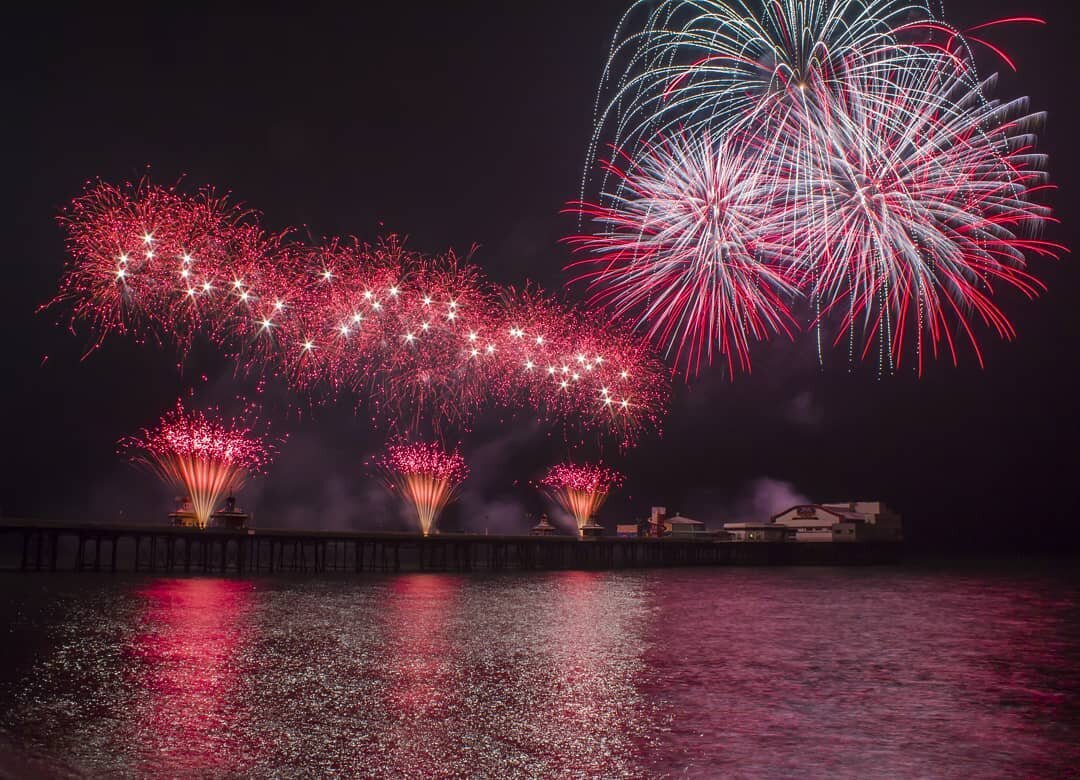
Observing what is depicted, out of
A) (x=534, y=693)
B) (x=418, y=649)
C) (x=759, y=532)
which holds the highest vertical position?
(x=759, y=532)

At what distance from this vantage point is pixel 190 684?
15664mm

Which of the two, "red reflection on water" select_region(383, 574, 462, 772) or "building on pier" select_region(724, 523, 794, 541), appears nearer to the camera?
"red reflection on water" select_region(383, 574, 462, 772)

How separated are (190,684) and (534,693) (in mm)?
6105

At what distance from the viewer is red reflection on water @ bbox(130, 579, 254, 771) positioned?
11062 millimetres

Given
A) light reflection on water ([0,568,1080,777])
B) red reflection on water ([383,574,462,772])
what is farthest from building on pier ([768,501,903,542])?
red reflection on water ([383,574,462,772])

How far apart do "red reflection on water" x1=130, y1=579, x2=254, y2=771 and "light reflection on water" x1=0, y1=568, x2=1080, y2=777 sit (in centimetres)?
6

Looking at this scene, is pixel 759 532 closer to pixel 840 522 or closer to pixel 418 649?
pixel 840 522

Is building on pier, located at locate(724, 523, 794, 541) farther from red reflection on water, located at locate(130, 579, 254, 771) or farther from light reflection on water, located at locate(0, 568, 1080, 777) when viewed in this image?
red reflection on water, located at locate(130, 579, 254, 771)

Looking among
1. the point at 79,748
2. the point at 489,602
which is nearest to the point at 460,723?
the point at 79,748

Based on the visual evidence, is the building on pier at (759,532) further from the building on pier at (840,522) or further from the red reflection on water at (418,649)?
the red reflection on water at (418,649)

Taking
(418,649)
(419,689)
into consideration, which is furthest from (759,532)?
(419,689)

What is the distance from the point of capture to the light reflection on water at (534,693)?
35.8 feet

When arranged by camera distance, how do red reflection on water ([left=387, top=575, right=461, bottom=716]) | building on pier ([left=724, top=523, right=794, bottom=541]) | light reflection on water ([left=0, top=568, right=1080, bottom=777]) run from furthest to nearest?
building on pier ([left=724, top=523, right=794, bottom=541]) → red reflection on water ([left=387, top=575, right=461, bottom=716]) → light reflection on water ([left=0, top=568, right=1080, bottom=777])

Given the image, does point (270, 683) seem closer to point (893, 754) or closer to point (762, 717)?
point (762, 717)
